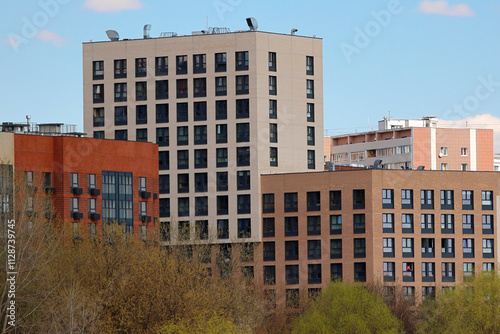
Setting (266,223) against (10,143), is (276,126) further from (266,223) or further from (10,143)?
(10,143)

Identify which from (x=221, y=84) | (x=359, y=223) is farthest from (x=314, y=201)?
(x=221, y=84)

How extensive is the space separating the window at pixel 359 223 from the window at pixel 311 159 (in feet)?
28.8

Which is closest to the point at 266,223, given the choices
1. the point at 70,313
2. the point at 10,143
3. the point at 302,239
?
the point at 302,239

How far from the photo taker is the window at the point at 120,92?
517ft

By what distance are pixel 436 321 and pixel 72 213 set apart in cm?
3725

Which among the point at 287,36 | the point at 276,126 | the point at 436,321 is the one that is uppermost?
the point at 287,36

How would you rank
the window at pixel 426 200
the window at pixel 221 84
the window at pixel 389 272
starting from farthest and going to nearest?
1. the window at pixel 426 200
2. the window at pixel 221 84
3. the window at pixel 389 272

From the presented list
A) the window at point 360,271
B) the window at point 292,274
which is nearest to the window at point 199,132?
the window at point 292,274

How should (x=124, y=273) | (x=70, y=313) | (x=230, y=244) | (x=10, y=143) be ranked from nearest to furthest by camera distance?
1. (x=70, y=313)
2. (x=124, y=273)
3. (x=10, y=143)
4. (x=230, y=244)

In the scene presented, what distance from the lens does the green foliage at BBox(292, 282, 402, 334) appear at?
413 feet

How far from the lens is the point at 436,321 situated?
127 metres

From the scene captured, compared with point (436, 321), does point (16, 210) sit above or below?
above

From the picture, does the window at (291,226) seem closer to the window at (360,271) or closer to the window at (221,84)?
the window at (360,271)

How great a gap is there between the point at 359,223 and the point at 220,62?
25.3m
